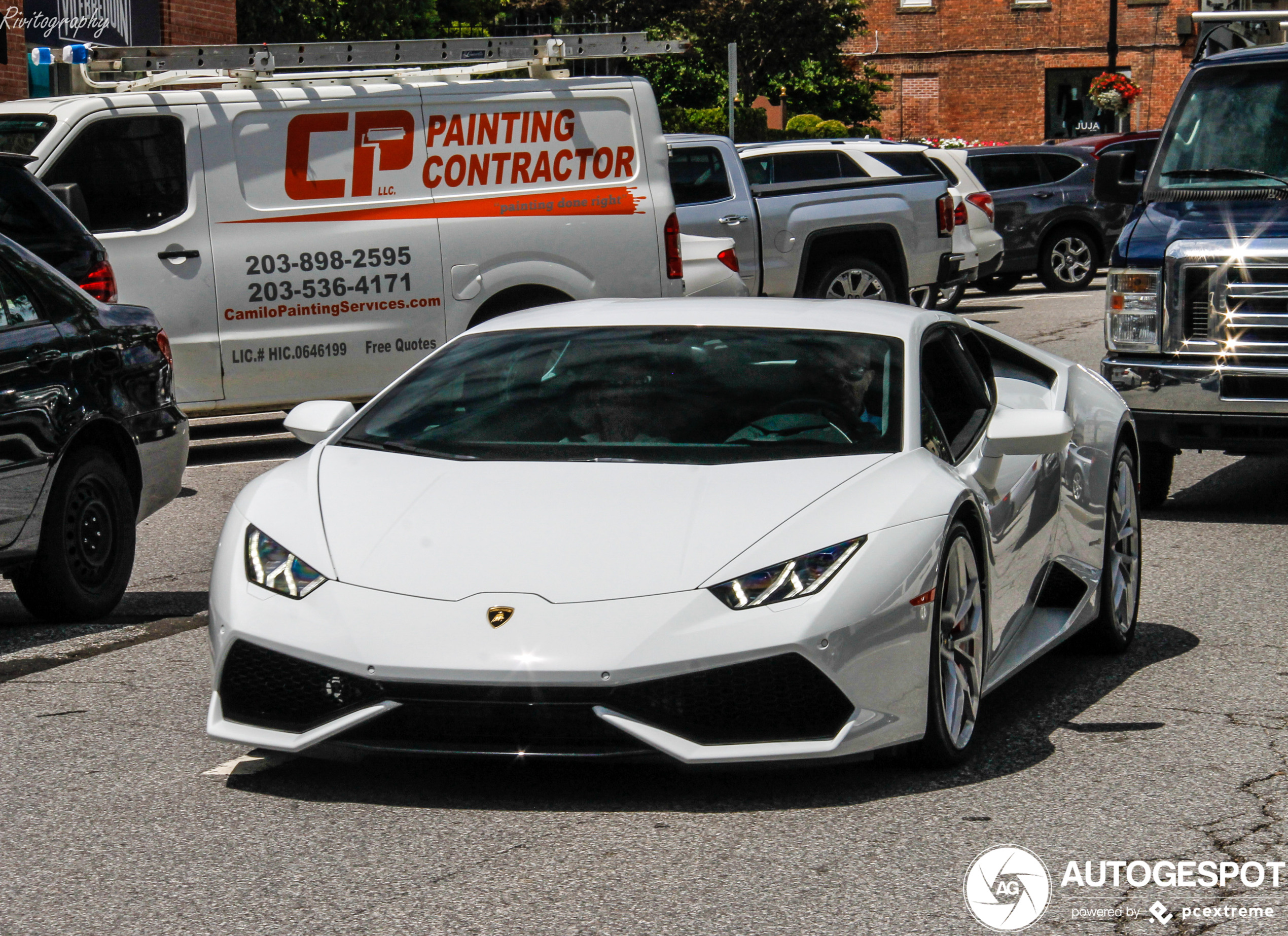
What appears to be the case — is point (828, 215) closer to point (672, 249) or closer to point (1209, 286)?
point (672, 249)

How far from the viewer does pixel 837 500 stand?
515 cm

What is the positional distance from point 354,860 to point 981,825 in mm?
1504

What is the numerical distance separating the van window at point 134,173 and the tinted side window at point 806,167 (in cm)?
925

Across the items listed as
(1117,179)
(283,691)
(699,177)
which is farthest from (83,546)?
Result: (699,177)

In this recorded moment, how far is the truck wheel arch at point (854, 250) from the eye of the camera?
62.0 ft

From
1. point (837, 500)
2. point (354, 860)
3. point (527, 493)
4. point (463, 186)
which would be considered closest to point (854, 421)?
point (837, 500)

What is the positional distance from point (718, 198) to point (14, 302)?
11.5 metres

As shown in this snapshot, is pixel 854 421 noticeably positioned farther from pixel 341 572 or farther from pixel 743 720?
pixel 341 572

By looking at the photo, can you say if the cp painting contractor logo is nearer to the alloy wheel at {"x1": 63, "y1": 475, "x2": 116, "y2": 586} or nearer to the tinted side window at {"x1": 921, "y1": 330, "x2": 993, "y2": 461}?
the tinted side window at {"x1": 921, "y1": 330, "x2": 993, "y2": 461}

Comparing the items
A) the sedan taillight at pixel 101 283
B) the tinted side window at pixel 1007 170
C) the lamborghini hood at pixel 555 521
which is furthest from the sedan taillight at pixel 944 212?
the lamborghini hood at pixel 555 521

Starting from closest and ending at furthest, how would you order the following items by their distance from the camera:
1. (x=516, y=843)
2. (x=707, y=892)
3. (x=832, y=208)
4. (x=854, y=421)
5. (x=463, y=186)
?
1. (x=707, y=892)
2. (x=516, y=843)
3. (x=854, y=421)
4. (x=463, y=186)
5. (x=832, y=208)

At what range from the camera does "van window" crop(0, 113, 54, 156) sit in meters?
11.8

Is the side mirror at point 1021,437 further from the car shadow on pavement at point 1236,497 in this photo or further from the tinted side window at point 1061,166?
the tinted side window at point 1061,166

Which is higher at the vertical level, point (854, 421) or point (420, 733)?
point (854, 421)
